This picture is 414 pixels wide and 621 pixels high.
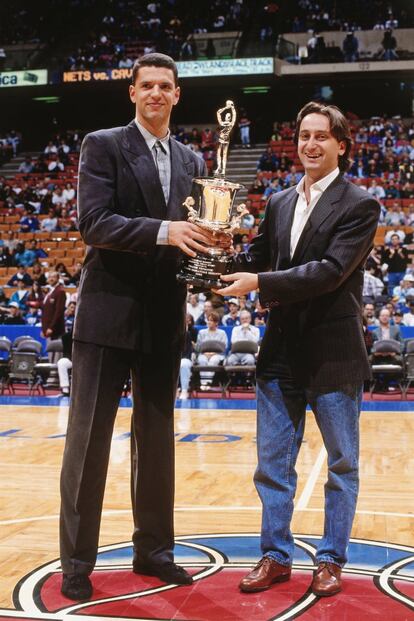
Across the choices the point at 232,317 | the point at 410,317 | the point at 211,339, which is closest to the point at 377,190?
the point at 410,317

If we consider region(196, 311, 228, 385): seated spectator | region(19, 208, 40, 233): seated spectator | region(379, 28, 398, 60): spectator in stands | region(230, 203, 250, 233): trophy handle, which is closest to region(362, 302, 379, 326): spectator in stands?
region(196, 311, 228, 385): seated spectator

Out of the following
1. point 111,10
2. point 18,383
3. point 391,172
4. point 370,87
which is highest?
point 111,10

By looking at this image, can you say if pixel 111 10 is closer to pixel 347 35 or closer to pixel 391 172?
pixel 347 35

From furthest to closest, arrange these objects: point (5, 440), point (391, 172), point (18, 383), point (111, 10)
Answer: point (111, 10) → point (391, 172) → point (18, 383) → point (5, 440)

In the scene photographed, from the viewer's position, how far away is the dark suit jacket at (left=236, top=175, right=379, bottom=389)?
132 inches

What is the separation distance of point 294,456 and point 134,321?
0.93 meters

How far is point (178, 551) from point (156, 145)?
194 cm

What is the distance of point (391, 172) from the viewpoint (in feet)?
66.9

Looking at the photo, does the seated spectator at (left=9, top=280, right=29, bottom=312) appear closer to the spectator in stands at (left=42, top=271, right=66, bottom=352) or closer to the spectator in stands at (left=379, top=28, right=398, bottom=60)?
the spectator in stands at (left=42, top=271, right=66, bottom=352)

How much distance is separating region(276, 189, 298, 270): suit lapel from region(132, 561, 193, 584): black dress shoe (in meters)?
1.39

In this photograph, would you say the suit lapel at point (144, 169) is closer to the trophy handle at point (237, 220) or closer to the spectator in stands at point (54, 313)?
the trophy handle at point (237, 220)

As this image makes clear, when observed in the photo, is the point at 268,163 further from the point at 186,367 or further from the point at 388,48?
the point at 186,367

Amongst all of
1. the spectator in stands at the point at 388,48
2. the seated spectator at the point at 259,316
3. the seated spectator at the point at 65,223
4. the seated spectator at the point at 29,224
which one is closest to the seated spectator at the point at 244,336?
the seated spectator at the point at 259,316

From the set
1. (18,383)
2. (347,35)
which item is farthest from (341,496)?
(347,35)
